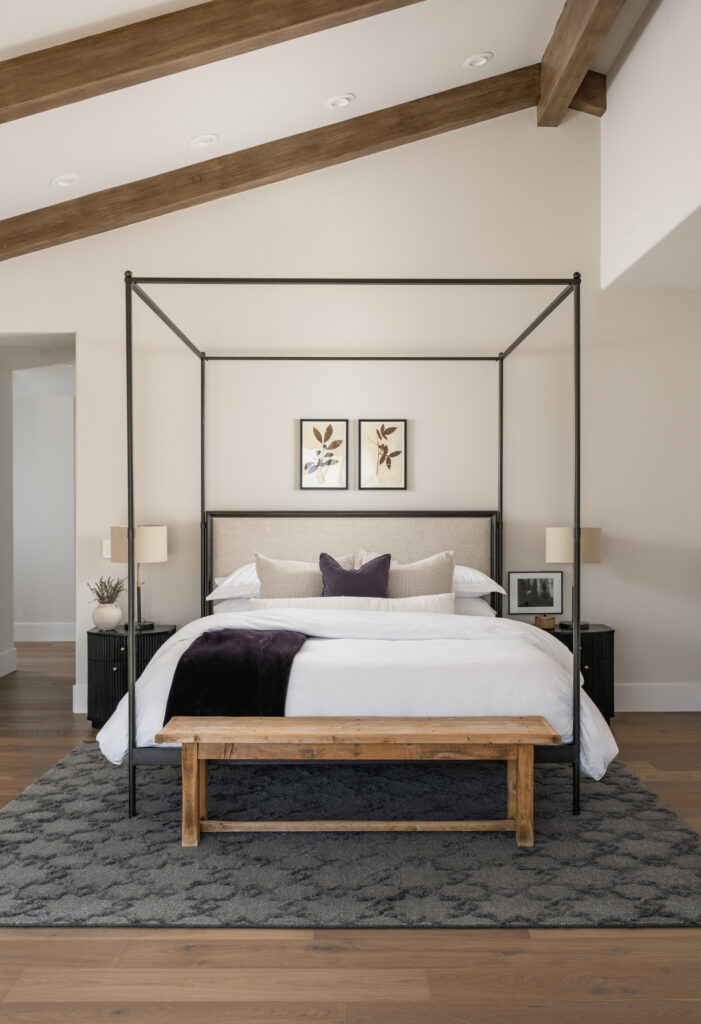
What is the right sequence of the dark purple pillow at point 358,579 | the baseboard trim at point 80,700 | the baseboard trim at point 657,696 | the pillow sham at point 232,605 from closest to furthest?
the dark purple pillow at point 358,579, the pillow sham at point 232,605, the baseboard trim at point 80,700, the baseboard trim at point 657,696

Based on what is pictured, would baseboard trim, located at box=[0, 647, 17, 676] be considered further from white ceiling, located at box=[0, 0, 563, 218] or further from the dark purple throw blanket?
the dark purple throw blanket

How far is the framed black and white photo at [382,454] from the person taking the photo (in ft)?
17.5

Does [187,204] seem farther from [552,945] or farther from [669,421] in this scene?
[552,945]

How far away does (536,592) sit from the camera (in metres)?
5.21

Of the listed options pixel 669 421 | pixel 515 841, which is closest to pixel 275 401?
pixel 669 421

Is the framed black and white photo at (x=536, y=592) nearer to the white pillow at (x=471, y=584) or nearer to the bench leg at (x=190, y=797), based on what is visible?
the white pillow at (x=471, y=584)

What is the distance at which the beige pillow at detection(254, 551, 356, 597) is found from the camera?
15.8 feet

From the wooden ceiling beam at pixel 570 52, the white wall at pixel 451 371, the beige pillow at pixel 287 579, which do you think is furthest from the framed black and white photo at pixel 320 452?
the wooden ceiling beam at pixel 570 52

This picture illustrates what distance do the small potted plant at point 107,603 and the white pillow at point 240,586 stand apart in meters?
0.59

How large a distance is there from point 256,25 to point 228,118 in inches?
37.4

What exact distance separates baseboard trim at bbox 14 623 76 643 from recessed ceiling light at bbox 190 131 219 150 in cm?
487

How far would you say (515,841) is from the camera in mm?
3039

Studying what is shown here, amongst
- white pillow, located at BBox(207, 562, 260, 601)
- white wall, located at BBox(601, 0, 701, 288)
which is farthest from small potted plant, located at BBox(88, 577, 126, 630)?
white wall, located at BBox(601, 0, 701, 288)

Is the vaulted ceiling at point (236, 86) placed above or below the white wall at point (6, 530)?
above
